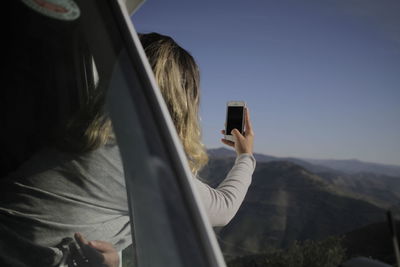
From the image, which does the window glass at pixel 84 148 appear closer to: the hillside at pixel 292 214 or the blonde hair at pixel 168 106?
the blonde hair at pixel 168 106

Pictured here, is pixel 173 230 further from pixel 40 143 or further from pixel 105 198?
pixel 40 143

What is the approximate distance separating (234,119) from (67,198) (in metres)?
1.35

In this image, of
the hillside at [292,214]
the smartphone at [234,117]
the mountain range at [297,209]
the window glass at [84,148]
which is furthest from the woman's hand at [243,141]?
the hillside at [292,214]

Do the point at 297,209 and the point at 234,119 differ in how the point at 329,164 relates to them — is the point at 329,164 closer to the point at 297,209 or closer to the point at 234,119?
the point at 297,209

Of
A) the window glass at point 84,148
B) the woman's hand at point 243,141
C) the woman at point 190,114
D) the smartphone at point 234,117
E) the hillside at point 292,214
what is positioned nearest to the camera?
the window glass at point 84,148

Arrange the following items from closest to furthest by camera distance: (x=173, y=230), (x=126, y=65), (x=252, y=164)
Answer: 1. (x=173, y=230)
2. (x=126, y=65)
3. (x=252, y=164)

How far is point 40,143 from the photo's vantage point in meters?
0.70

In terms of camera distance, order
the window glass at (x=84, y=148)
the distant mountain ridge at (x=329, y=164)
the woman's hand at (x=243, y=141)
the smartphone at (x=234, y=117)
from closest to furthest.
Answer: the window glass at (x=84, y=148)
the woman's hand at (x=243, y=141)
the smartphone at (x=234, y=117)
the distant mountain ridge at (x=329, y=164)

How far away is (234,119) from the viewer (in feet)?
6.31

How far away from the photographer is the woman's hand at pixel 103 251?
0.63m

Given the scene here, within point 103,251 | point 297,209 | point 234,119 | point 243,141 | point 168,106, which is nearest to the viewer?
point 103,251

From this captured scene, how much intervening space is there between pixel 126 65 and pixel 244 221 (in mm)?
77799

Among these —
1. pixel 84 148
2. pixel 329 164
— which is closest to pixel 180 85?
pixel 84 148

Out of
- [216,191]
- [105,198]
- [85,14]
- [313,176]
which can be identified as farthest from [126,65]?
[313,176]
